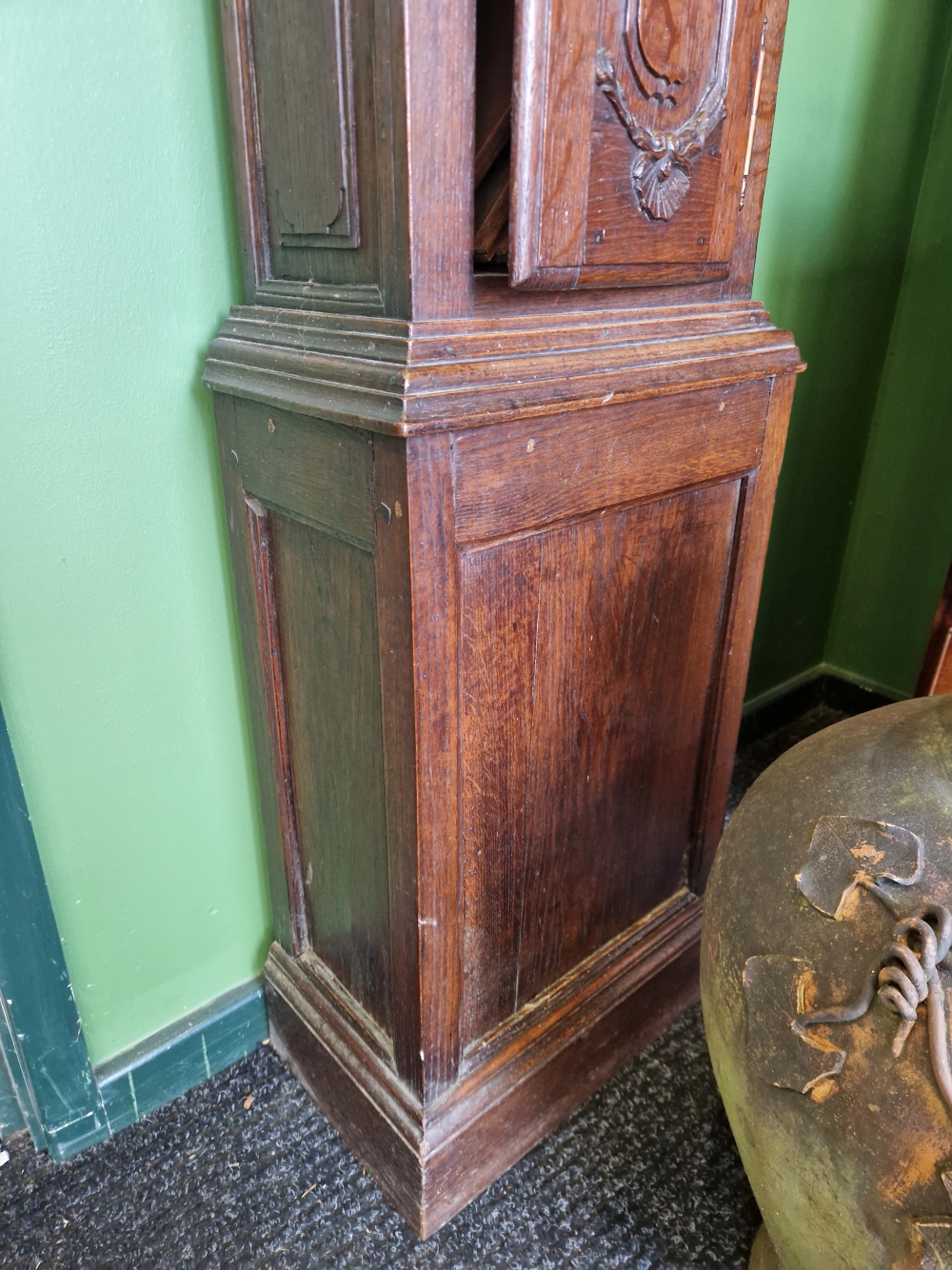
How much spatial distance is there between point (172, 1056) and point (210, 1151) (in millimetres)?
136

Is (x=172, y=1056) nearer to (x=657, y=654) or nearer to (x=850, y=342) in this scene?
(x=657, y=654)

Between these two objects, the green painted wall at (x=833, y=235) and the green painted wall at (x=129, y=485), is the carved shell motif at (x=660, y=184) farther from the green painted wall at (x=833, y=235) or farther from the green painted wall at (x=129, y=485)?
the green painted wall at (x=833, y=235)

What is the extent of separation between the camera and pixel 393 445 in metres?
0.72

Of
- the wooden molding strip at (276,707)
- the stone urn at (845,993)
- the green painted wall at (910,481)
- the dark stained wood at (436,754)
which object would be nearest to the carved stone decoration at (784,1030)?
the stone urn at (845,993)

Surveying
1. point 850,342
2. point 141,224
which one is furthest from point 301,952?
point 850,342

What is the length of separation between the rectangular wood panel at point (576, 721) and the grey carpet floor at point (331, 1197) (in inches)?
9.8

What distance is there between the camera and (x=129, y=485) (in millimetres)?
961

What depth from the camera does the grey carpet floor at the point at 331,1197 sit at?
1.07 metres

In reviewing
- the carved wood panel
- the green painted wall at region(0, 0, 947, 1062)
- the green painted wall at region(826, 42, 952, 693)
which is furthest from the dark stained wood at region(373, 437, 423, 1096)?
the green painted wall at region(826, 42, 952, 693)

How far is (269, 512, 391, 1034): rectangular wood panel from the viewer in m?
0.89

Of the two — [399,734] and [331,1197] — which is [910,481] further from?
[331,1197]

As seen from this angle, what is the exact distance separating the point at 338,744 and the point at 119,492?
37 cm

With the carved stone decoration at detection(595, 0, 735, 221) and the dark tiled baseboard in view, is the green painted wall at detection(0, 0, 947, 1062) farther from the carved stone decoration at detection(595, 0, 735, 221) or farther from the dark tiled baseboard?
the dark tiled baseboard

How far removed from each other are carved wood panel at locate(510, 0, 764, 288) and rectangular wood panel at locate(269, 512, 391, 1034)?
Result: 35 centimetres
